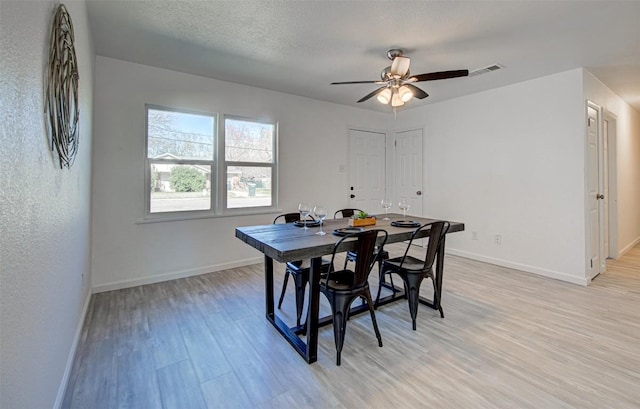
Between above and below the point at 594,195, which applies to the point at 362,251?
below

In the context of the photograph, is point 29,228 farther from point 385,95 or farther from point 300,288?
point 385,95

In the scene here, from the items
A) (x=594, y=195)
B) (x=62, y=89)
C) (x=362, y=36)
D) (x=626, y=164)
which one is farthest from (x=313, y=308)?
(x=626, y=164)

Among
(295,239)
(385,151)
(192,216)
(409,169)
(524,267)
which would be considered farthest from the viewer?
(385,151)

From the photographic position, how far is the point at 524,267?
13.3 feet

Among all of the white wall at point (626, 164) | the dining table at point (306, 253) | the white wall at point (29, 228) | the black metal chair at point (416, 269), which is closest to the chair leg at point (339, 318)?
the dining table at point (306, 253)

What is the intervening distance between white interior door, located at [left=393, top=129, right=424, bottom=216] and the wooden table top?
2624 mm

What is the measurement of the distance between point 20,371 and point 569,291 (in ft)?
14.6

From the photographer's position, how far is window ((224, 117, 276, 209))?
4141mm

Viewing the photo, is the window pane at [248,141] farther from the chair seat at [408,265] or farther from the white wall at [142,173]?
the chair seat at [408,265]

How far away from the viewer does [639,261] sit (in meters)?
4.44

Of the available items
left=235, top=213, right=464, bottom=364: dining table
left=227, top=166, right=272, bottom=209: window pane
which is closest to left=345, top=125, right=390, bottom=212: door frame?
left=227, top=166, right=272, bottom=209: window pane

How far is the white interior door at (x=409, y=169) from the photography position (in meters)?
5.44

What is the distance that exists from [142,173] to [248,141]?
143 centimetres

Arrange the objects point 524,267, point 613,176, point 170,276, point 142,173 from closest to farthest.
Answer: point 142,173 < point 170,276 < point 524,267 < point 613,176
